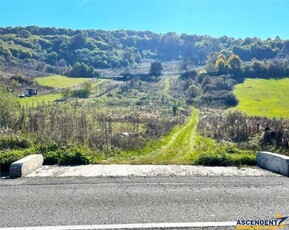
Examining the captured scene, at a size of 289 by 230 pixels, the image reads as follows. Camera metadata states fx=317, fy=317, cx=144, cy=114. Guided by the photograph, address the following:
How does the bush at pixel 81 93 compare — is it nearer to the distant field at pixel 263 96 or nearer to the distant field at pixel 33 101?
the distant field at pixel 33 101

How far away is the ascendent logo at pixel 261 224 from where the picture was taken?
17.3 ft

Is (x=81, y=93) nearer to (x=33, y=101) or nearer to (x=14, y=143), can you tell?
(x=33, y=101)

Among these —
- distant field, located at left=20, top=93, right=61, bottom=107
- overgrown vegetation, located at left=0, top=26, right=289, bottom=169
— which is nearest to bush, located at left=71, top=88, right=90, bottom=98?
overgrown vegetation, located at left=0, top=26, right=289, bottom=169

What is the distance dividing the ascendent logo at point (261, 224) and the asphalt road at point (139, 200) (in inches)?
7.4

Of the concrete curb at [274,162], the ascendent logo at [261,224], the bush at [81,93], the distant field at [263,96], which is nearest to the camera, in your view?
the ascendent logo at [261,224]

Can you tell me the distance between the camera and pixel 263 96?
251 ft

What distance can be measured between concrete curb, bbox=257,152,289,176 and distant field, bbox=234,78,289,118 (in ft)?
154

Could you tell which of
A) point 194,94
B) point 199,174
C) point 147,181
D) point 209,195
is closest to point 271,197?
point 209,195

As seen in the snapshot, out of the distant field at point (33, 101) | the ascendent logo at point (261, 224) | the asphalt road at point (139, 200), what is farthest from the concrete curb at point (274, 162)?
the distant field at point (33, 101)

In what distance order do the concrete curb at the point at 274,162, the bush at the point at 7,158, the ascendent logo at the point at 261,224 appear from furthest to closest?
the bush at the point at 7,158
the concrete curb at the point at 274,162
the ascendent logo at the point at 261,224

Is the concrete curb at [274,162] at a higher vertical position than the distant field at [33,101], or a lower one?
higher

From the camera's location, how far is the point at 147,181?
793 cm

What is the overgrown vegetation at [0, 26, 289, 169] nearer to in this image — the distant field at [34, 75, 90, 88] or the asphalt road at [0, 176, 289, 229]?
the distant field at [34, 75, 90, 88]

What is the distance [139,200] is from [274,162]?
4833 mm
